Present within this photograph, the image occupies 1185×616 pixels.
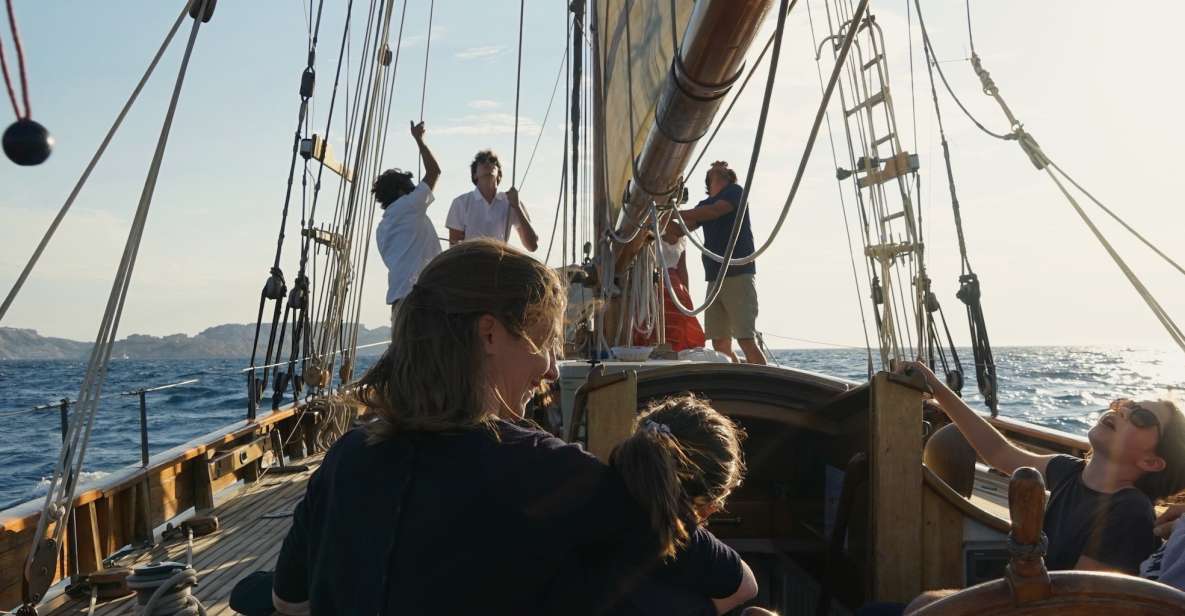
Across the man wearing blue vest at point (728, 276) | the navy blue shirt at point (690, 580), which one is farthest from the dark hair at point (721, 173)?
the navy blue shirt at point (690, 580)

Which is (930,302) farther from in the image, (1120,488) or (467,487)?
(467,487)

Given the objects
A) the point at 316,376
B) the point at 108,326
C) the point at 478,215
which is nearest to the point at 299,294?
the point at 316,376

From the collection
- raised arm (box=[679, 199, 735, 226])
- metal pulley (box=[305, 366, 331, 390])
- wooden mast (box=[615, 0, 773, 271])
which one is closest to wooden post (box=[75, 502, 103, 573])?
wooden mast (box=[615, 0, 773, 271])

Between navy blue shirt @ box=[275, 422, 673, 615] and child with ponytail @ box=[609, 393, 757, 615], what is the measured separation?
32 millimetres

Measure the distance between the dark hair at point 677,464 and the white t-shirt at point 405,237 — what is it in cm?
323

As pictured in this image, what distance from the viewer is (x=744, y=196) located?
6.84 feet

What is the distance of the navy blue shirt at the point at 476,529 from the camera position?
111 cm

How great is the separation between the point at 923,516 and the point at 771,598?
119 cm

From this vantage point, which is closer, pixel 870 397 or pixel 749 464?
pixel 870 397

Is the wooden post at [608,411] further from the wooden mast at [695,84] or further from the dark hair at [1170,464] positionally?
the dark hair at [1170,464]

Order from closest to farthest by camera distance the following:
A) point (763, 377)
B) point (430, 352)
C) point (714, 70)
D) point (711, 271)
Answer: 1. point (430, 352)
2. point (714, 70)
3. point (763, 377)
4. point (711, 271)

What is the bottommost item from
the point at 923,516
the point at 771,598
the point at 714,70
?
the point at 771,598

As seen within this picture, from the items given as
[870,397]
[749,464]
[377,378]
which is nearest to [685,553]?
[377,378]

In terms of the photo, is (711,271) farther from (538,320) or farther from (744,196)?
(538,320)
